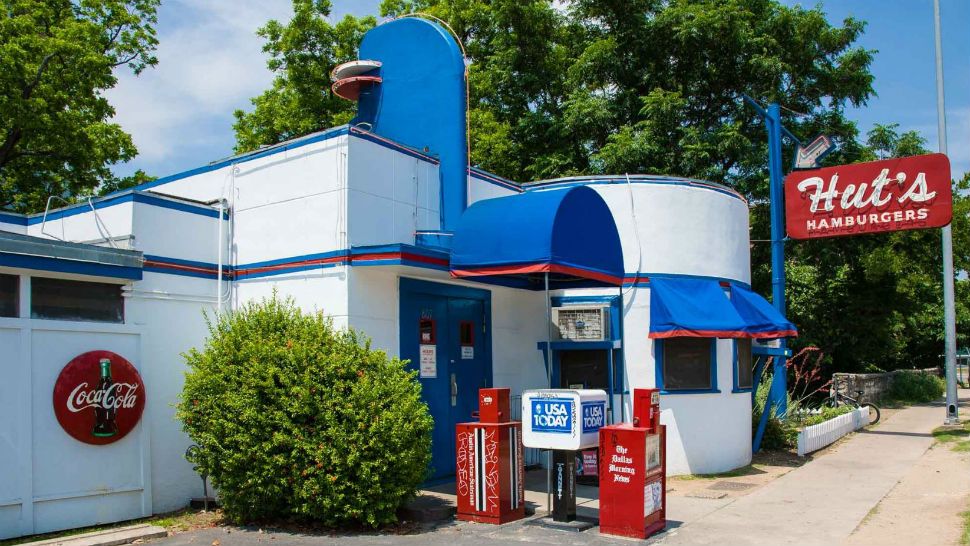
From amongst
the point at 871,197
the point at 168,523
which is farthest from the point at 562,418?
the point at 871,197

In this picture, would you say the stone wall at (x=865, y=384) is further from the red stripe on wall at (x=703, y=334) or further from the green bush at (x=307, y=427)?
the green bush at (x=307, y=427)

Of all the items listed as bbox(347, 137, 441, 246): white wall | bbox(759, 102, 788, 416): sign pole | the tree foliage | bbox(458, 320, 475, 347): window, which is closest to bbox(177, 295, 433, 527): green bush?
bbox(347, 137, 441, 246): white wall

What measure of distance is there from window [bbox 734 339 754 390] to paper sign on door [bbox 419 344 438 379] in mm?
5435

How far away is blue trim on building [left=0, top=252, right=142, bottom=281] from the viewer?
8.46m

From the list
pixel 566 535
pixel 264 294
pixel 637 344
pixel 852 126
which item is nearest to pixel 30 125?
pixel 264 294

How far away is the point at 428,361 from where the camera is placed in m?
11.2

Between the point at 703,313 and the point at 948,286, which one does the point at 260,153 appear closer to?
the point at 703,313

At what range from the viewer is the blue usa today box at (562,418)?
867 cm

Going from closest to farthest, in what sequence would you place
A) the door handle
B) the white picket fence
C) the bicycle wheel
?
1. the door handle
2. the white picket fence
3. the bicycle wheel

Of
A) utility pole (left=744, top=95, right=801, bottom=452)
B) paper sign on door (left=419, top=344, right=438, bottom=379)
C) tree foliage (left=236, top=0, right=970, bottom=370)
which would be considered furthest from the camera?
tree foliage (left=236, top=0, right=970, bottom=370)

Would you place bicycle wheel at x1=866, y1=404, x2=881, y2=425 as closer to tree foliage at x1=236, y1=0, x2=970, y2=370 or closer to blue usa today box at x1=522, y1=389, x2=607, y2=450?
tree foliage at x1=236, y1=0, x2=970, y2=370

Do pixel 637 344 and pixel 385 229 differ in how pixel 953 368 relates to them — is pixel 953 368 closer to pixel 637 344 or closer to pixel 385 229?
pixel 637 344

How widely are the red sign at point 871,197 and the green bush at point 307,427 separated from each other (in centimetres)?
1093

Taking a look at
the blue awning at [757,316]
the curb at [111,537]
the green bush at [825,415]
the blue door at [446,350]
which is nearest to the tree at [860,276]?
the green bush at [825,415]
